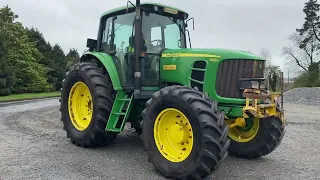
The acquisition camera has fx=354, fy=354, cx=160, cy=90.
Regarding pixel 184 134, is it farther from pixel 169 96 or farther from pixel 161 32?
pixel 161 32

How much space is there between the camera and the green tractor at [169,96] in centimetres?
485

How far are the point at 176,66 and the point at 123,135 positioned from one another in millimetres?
2930

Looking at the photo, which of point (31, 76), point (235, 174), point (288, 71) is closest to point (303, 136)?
point (235, 174)

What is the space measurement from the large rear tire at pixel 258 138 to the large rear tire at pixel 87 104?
7.69ft

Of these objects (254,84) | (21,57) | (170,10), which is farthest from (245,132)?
Answer: (21,57)

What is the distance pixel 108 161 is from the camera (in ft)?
19.2

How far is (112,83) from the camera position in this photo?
21.7 feet

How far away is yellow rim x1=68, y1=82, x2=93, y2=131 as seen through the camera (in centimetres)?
727

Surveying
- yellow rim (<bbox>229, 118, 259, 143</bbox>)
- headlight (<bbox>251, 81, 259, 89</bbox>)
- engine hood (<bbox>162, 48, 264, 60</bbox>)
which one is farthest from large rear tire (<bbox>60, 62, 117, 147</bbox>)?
headlight (<bbox>251, 81, 259, 89</bbox>)

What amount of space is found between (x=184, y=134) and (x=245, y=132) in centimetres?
191

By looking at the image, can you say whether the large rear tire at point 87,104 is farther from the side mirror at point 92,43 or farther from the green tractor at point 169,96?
the side mirror at point 92,43

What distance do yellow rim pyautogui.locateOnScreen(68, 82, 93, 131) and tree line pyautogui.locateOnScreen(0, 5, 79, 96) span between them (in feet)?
78.8

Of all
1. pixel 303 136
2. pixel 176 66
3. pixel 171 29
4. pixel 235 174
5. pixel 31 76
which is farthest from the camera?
pixel 31 76

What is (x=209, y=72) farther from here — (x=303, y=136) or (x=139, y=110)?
(x=303, y=136)
